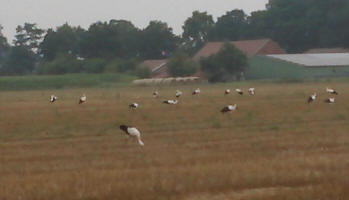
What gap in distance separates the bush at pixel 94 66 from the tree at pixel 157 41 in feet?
51.0

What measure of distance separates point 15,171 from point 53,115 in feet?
56.6

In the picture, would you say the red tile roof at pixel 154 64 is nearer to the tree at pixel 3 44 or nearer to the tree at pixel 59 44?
the tree at pixel 59 44

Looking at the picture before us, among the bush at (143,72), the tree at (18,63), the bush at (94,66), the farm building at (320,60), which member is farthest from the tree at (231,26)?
the bush at (143,72)

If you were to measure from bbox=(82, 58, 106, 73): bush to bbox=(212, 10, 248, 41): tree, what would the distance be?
30193mm

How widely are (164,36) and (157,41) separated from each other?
2.38 m

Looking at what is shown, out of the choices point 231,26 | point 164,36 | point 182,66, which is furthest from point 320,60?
point 231,26

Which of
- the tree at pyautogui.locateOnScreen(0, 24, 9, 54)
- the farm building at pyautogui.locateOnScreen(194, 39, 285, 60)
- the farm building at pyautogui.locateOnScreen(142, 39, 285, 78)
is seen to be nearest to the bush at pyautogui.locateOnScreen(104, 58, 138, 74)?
the farm building at pyautogui.locateOnScreen(142, 39, 285, 78)

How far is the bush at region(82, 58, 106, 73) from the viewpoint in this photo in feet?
354

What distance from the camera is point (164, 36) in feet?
409

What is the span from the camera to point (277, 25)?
125875 mm

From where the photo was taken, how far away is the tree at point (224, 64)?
285 feet

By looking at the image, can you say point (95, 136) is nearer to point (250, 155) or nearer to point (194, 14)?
point (250, 155)

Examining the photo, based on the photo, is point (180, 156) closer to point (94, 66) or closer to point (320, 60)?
point (320, 60)

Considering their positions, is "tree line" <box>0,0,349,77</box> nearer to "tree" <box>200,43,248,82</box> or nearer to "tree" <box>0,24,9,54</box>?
"tree" <box>0,24,9,54</box>
